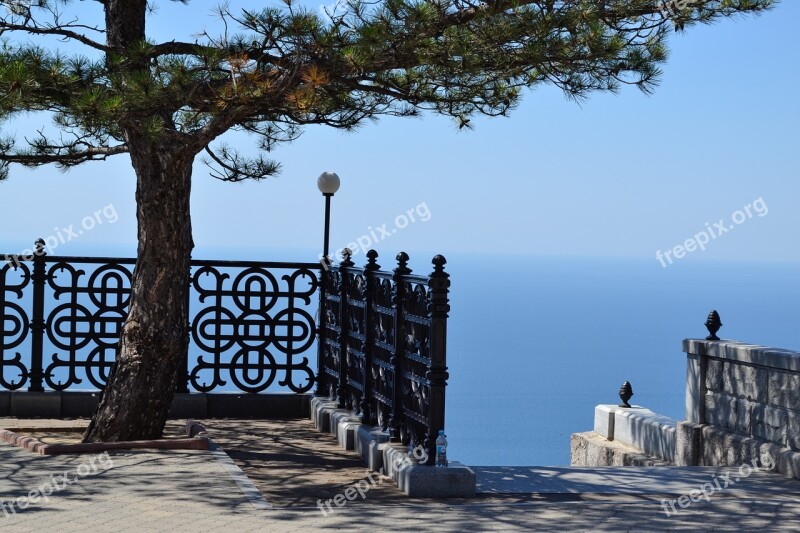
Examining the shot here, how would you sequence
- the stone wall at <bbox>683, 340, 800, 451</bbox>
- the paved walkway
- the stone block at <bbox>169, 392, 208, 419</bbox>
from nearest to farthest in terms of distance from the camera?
the paved walkway < the stone wall at <bbox>683, 340, 800, 451</bbox> < the stone block at <bbox>169, 392, 208, 419</bbox>

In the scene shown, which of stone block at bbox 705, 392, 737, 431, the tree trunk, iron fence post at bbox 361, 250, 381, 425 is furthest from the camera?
stone block at bbox 705, 392, 737, 431

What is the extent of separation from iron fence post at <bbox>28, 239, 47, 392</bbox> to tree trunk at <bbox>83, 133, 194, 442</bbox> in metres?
1.93

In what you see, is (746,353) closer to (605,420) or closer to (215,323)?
(605,420)

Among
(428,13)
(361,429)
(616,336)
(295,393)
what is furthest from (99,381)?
(616,336)

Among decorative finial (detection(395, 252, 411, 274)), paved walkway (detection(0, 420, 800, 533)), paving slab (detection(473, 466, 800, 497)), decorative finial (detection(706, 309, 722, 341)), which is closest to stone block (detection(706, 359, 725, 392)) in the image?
decorative finial (detection(706, 309, 722, 341))

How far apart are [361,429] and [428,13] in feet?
11.5

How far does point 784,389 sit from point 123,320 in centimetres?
598

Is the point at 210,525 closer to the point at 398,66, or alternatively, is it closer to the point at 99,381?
the point at 398,66

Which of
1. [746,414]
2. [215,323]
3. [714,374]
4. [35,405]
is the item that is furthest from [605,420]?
[35,405]

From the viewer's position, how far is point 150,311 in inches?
342

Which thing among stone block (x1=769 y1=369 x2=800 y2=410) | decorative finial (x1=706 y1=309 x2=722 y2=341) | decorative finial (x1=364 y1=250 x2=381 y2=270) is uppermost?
decorative finial (x1=364 y1=250 x2=381 y2=270)

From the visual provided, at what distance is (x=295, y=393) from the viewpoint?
36.0 ft

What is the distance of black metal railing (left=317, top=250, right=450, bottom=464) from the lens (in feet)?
23.6

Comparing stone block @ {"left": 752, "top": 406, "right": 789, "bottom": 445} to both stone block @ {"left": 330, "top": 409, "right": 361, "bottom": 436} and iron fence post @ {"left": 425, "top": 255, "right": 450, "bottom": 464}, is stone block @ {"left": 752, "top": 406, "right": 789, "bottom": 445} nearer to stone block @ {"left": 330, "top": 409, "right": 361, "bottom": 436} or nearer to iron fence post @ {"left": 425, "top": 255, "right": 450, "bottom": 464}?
iron fence post @ {"left": 425, "top": 255, "right": 450, "bottom": 464}
